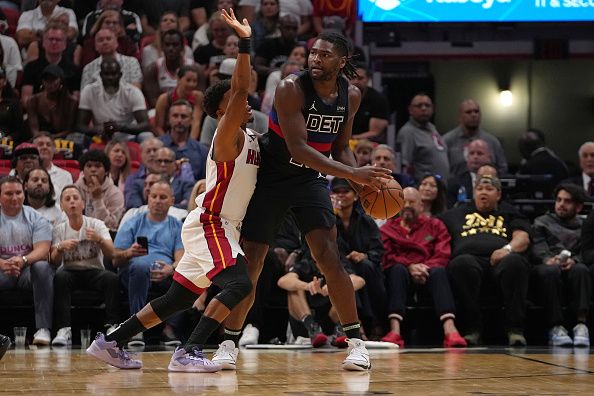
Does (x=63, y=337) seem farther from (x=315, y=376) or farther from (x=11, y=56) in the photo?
(x=11, y=56)

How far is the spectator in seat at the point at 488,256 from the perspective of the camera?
28.5ft

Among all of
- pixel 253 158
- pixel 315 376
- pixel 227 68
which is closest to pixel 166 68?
pixel 227 68

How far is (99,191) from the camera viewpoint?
952 centimetres

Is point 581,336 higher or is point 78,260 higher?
point 78,260

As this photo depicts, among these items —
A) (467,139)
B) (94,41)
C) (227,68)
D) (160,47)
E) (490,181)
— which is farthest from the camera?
(160,47)

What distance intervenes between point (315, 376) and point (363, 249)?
3126 millimetres

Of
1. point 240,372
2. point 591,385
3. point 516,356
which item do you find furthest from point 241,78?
point 516,356

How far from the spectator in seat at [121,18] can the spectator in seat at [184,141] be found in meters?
2.78

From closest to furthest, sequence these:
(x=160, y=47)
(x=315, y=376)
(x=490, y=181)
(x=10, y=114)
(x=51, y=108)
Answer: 1. (x=315, y=376)
2. (x=490, y=181)
3. (x=10, y=114)
4. (x=51, y=108)
5. (x=160, y=47)

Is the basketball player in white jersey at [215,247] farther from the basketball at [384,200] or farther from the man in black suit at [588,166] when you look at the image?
the man in black suit at [588,166]

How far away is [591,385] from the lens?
5.36 metres

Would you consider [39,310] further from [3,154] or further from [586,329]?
[586,329]

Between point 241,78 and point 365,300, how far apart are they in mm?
3474

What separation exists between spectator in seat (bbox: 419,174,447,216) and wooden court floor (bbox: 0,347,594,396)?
241cm
